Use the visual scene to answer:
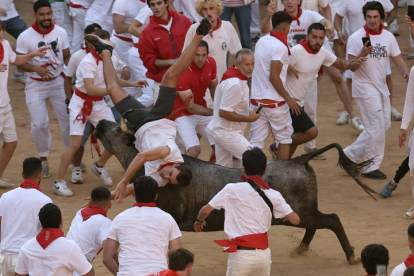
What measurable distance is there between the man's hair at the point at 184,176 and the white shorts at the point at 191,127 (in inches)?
70.4

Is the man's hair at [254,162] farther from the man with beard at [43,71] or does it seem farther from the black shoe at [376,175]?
the man with beard at [43,71]

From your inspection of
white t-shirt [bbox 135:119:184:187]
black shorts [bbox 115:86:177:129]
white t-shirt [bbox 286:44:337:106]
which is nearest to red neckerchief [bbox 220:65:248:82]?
black shorts [bbox 115:86:177:129]

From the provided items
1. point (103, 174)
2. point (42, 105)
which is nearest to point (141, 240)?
point (103, 174)

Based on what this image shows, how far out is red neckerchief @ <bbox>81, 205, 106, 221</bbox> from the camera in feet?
22.9

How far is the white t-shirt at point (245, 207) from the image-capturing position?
22.7 feet

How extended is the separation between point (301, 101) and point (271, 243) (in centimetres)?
255

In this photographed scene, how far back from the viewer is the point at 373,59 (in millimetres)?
11453

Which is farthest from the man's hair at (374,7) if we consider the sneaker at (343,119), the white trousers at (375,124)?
the sneaker at (343,119)

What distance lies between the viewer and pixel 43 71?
11.9 meters

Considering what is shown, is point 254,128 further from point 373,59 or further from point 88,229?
point 88,229

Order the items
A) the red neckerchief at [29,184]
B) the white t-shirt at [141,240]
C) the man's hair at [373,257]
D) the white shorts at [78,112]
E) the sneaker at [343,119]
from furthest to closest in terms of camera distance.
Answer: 1. the sneaker at [343,119]
2. the white shorts at [78,112]
3. the red neckerchief at [29,184]
4. the white t-shirt at [141,240]
5. the man's hair at [373,257]

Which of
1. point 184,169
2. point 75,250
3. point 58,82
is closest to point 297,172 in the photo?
point 184,169

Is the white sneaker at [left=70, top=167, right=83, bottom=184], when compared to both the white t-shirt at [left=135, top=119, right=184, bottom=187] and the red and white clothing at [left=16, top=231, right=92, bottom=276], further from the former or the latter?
the red and white clothing at [left=16, top=231, right=92, bottom=276]

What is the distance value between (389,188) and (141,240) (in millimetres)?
5686
